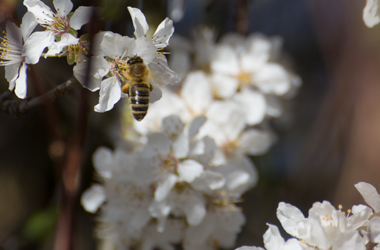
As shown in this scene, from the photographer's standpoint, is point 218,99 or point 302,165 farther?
point 302,165

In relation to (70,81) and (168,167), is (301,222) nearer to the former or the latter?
(168,167)

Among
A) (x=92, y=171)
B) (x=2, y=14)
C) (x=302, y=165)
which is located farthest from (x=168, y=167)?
(x=302, y=165)

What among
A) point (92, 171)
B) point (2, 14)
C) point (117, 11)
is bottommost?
point (92, 171)

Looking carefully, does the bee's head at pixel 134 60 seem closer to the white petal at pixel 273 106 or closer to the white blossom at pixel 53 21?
the white blossom at pixel 53 21

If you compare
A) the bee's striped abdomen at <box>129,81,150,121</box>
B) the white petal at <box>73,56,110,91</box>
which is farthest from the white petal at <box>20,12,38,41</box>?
the bee's striped abdomen at <box>129,81,150,121</box>

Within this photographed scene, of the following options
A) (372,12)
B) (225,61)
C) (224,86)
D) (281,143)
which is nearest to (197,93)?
(224,86)

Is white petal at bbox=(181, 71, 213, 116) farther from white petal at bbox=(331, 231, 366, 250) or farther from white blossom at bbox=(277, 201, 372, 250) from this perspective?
white petal at bbox=(331, 231, 366, 250)
